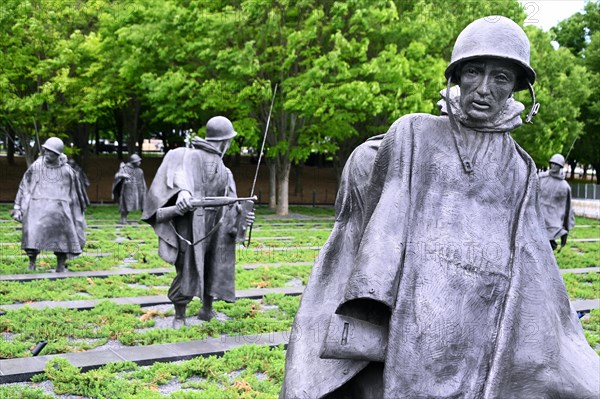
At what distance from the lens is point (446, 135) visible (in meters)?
2.97

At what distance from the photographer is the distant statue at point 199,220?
900cm

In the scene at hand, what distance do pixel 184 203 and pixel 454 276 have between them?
6.10 meters

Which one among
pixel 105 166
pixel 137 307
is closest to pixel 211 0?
pixel 137 307

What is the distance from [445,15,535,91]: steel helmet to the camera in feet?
9.26

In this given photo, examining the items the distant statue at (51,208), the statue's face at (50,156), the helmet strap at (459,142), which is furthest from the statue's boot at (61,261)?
the helmet strap at (459,142)

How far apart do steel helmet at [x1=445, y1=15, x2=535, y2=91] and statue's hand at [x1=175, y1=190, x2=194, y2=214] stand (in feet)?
19.7

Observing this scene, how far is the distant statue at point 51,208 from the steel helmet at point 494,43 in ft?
36.7

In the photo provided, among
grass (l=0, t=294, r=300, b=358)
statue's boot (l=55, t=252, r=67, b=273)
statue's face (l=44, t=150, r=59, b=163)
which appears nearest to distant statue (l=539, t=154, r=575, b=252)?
grass (l=0, t=294, r=300, b=358)

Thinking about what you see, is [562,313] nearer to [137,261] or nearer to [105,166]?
[137,261]

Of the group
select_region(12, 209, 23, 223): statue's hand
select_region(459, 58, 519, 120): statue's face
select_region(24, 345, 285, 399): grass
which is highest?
select_region(459, 58, 519, 120): statue's face

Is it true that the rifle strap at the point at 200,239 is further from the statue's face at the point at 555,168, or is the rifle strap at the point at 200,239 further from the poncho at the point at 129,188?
the poncho at the point at 129,188

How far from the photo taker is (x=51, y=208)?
13.3 metres

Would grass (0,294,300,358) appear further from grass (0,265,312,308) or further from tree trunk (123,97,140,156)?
tree trunk (123,97,140,156)

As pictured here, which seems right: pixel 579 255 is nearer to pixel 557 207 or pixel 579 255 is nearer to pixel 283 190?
pixel 557 207
